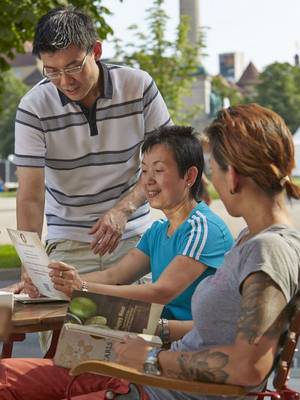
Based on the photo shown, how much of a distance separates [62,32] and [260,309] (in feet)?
6.15

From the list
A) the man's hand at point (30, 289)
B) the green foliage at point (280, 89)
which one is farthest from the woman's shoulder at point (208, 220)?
the green foliage at point (280, 89)

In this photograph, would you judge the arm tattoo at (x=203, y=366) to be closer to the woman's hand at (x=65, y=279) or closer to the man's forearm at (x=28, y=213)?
the woman's hand at (x=65, y=279)

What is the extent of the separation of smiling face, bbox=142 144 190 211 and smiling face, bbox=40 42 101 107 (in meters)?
0.52

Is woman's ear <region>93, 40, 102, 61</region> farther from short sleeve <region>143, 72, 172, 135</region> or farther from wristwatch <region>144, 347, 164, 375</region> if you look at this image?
wristwatch <region>144, 347, 164, 375</region>

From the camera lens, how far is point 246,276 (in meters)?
2.43

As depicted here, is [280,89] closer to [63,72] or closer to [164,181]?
[63,72]

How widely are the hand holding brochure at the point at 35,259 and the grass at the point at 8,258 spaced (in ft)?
28.2

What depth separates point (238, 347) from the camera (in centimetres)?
238

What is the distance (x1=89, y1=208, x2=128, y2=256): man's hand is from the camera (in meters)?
4.05

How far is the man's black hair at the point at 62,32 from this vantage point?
3.91m

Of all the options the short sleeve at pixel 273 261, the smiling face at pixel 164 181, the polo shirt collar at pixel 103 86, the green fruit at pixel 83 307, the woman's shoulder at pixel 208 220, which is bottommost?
the green fruit at pixel 83 307

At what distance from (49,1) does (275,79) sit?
242 feet

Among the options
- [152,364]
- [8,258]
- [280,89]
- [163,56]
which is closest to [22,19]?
[8,258]

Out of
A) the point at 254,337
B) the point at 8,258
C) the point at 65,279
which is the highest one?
the point at 254,337
